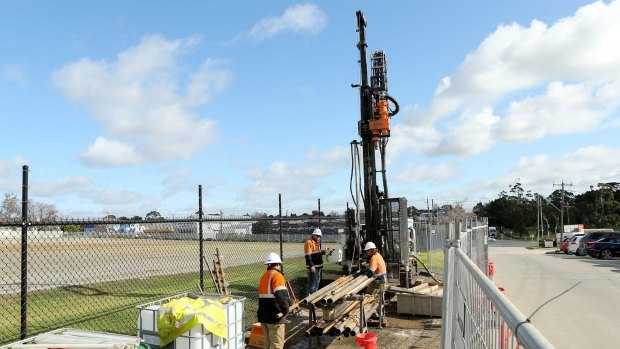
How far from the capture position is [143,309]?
614cm

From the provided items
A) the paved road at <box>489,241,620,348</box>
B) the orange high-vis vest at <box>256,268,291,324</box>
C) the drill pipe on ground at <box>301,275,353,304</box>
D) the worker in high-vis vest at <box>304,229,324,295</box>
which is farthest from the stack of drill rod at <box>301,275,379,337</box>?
the paved road at <box>489,241,620,348</box>

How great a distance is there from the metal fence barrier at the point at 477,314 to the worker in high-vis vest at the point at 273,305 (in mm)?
2532

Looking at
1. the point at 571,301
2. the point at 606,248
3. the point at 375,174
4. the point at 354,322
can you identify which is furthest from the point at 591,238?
the point at 354,322

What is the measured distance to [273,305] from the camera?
6715 millimetres

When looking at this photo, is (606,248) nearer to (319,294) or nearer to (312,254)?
(312,254)

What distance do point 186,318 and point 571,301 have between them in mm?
11530

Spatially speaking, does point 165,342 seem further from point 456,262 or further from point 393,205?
Answer: point 393,205

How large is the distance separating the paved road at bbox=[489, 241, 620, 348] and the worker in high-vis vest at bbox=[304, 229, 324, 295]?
4.95 metres

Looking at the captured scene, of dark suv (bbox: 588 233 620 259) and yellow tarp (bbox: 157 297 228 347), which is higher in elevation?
yellow tarp (bbox: 157 297 228 347)

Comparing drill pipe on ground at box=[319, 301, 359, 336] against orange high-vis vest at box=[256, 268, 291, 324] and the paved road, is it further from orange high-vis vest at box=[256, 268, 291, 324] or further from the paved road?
the paved road

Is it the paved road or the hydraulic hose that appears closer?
the paved road

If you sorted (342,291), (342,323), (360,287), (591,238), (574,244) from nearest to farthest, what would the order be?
(342,323) < (342,291) < (360,287) < (591,238) < (574,244)

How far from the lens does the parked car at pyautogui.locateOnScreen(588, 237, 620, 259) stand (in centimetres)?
2859

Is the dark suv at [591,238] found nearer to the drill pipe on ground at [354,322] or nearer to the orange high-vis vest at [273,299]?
the drill pipe on ground at [354,322]
